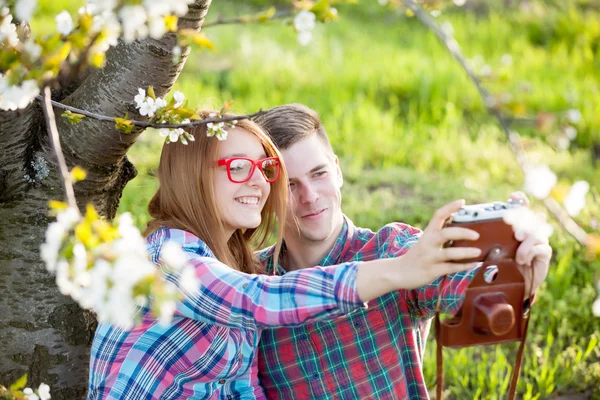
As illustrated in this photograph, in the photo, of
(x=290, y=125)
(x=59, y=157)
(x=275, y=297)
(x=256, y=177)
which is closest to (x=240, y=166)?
(x=256, y=177)

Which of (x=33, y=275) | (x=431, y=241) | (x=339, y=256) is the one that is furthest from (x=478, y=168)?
(x=431, y=241)

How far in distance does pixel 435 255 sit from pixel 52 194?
4.12ft

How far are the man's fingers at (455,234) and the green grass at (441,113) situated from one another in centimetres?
107

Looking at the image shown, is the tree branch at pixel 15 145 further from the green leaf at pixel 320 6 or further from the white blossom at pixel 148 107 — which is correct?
the green leaf at pixel 320 6

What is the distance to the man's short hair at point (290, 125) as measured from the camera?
238cm

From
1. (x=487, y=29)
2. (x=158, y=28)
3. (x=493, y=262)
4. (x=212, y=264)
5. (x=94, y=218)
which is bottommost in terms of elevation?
(x=493, y=262)

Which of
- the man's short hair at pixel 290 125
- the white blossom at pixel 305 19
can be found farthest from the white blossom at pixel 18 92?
the man's short hair at pixel 290 125

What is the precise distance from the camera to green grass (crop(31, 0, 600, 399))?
10.9ft

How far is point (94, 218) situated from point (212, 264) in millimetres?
657

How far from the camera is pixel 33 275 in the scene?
2291 millimetres

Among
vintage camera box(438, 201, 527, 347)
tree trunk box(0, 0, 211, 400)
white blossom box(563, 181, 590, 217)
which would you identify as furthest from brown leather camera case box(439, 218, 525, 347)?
tree trunk box(0, 0, 211, 400)

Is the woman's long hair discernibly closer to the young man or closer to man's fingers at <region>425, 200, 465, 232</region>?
the young man

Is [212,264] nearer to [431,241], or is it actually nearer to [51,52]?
[431,241]

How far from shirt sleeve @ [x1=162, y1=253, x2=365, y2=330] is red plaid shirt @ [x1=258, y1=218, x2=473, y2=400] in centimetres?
56
